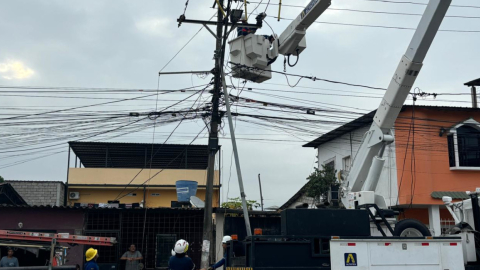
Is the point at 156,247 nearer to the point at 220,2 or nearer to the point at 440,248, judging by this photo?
the point at 220,2

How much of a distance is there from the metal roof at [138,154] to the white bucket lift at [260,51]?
13.1 meters

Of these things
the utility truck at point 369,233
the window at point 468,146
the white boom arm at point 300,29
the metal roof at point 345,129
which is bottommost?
the utility truck at point 369,233

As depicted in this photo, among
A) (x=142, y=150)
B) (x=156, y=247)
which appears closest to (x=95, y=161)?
(x=142, y=150)

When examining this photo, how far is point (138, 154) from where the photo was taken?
2962cm

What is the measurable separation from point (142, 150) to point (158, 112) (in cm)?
1303

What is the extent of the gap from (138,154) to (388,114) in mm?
20463

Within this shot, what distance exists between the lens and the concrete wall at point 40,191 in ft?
92.8

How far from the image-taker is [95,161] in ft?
107

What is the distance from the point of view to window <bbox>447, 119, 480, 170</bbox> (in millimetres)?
19203

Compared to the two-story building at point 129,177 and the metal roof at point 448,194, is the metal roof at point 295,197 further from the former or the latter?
the metal roof at point 448,194

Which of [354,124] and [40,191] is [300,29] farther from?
[40,191]

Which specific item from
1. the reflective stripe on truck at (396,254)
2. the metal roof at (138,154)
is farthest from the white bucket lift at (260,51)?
the metal roof at (138,154)

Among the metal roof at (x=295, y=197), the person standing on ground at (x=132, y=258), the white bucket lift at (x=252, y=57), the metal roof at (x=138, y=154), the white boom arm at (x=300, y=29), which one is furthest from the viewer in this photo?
the metal roof at (x=138, y=154)

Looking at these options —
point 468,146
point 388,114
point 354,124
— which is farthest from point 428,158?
point 388,114
